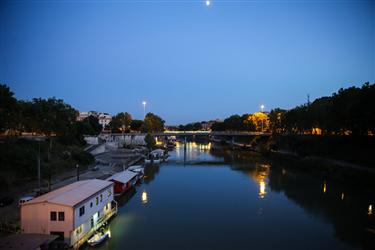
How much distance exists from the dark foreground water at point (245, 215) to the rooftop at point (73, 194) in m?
2.59

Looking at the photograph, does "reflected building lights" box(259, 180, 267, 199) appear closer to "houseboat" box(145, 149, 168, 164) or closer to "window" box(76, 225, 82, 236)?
"window" box(76, 225, 82, 236)

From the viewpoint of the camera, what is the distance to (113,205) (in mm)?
22750

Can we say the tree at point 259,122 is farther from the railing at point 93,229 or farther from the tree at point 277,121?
the railing at point 93,229

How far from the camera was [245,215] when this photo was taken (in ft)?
70.3

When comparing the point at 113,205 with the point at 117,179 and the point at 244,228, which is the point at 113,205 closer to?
the point at 117,179

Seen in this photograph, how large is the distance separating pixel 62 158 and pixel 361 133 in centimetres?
3440

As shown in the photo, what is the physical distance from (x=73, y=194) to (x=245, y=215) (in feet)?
37.7

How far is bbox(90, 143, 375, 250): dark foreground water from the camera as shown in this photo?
55.0ft

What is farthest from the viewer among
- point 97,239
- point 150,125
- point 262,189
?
point 150,125

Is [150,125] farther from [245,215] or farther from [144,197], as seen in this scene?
[245,215]

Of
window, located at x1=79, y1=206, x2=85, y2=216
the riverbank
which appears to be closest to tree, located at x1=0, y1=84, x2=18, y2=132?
the riverbank

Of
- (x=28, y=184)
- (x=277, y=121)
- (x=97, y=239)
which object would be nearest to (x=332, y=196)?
(x=97, y=239)

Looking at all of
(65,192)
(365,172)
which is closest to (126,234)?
(65,192)

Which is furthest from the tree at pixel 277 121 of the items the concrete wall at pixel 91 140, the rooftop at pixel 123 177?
the rooftop at pixel 123 177
